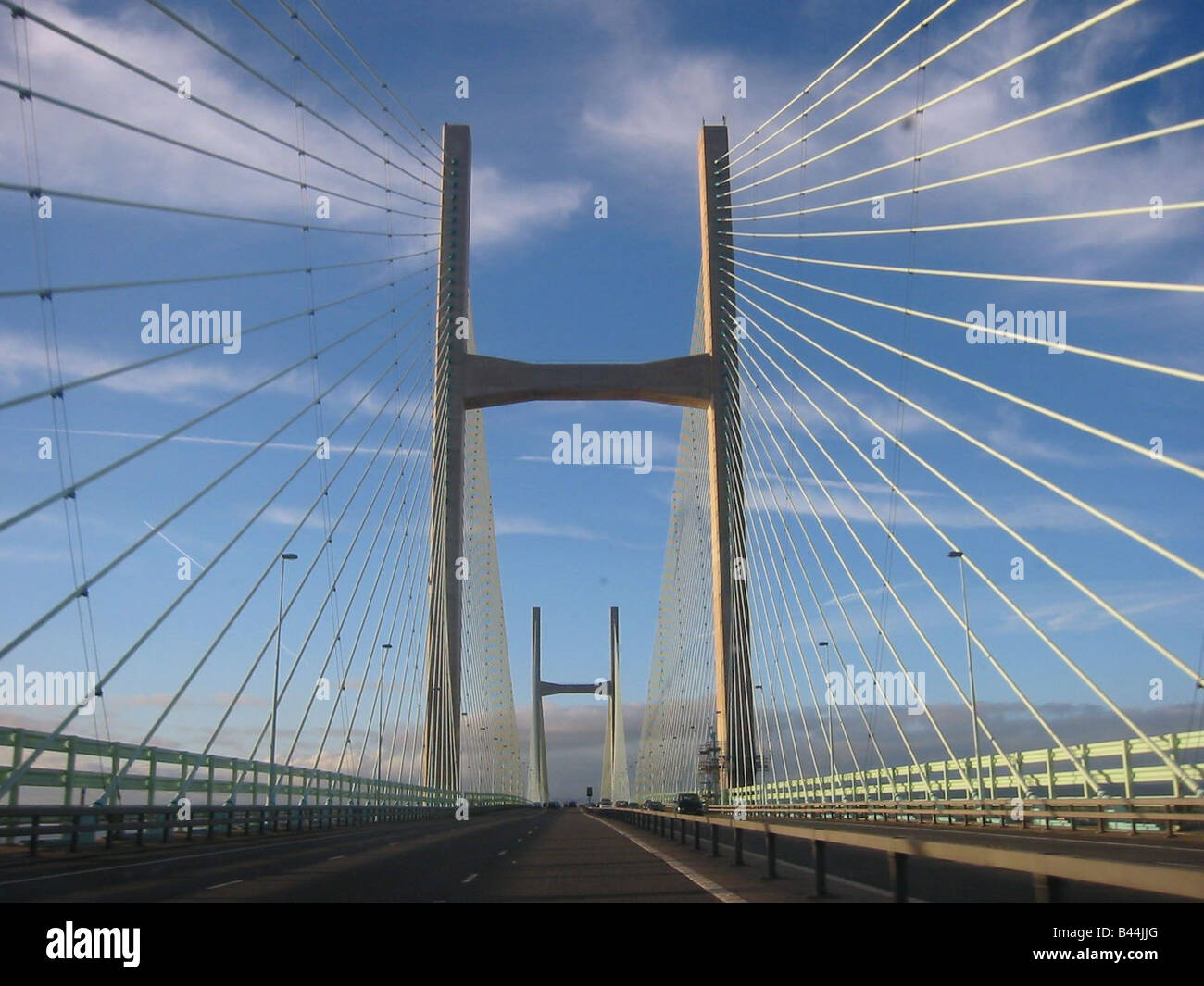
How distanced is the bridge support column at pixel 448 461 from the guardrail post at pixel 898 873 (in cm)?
2678

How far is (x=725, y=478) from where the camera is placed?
3697cm

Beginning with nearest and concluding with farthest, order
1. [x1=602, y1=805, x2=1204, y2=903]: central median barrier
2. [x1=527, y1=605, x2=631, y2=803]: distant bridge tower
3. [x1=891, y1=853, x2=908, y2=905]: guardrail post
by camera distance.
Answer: [x1=602, y1=805, x2=1204, y2=903]: central median barrier
[x1=891, y1=853, x2=908, y2=905]: guardrail post
[x1=527, y1=605, x2=631, y2=803]: distant bridge tower

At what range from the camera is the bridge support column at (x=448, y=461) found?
37469 millimetres

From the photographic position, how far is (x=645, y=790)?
7231 centimetres

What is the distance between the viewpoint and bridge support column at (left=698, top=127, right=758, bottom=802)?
3550 cm

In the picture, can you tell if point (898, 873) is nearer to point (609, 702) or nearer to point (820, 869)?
point (820, 869)

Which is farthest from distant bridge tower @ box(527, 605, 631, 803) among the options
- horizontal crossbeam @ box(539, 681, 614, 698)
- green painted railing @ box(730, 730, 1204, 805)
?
green painted railing @ box(730, 730, 1204, 805)

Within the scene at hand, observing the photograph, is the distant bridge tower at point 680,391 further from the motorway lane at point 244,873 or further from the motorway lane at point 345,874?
the motorway lane at point 244,873

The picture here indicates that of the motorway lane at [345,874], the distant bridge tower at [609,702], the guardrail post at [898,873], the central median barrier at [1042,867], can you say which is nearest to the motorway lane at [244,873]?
the motorway lane at [345,874]

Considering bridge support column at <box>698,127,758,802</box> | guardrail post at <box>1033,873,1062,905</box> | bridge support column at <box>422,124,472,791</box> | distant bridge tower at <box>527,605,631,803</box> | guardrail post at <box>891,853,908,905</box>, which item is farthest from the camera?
distant bridge tower at <box>527,605,631,803</box>

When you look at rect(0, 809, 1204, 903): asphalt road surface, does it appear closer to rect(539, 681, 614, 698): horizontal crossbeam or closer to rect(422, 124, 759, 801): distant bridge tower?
rect(422, 124, 759, 801): distant bridge tower

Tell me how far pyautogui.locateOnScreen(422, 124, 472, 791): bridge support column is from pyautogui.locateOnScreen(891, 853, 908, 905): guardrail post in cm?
2678

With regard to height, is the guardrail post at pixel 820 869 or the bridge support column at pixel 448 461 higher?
the bridge support column at pixel 448 461
